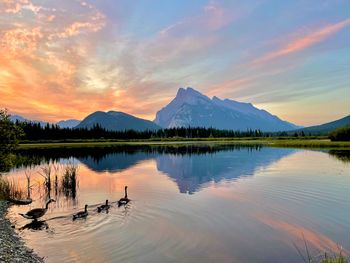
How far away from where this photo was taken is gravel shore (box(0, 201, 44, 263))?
41.2 feet

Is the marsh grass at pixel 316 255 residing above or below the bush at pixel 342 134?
below

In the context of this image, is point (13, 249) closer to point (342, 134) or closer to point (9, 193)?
point (9, 193)

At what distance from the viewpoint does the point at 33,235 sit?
17.2m

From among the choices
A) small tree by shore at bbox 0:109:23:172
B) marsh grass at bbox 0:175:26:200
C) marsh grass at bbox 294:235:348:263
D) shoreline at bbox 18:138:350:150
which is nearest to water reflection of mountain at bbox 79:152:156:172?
marsh grass at bbox 0:175:26:200

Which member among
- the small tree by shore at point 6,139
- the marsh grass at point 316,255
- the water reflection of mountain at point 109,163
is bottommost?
the marsh grass at point 316,255

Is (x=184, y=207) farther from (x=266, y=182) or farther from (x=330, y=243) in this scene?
(x=266, y=182)

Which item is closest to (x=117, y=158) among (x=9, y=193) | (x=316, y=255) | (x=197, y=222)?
(x=9, y=193)

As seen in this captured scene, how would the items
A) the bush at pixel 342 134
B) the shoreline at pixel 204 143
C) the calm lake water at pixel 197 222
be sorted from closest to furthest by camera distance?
the calm lake water at pixel 197 222
the shoreline at pixel 204 143
the bush at pixel 342 134

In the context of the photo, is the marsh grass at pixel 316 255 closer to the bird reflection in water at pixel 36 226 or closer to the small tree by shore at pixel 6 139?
the bird reflection in water at pixel 36 226

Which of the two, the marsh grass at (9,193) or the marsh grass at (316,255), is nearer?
the marsh grass at (316,255)

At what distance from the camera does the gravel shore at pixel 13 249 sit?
12561 millimetres

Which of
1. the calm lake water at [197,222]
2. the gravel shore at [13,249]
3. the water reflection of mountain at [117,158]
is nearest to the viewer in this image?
the gravel shore at [13,249]

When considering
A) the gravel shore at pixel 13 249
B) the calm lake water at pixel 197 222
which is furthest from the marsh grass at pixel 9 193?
the gravel shore at pixel 13 249

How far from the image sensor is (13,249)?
537 inches
